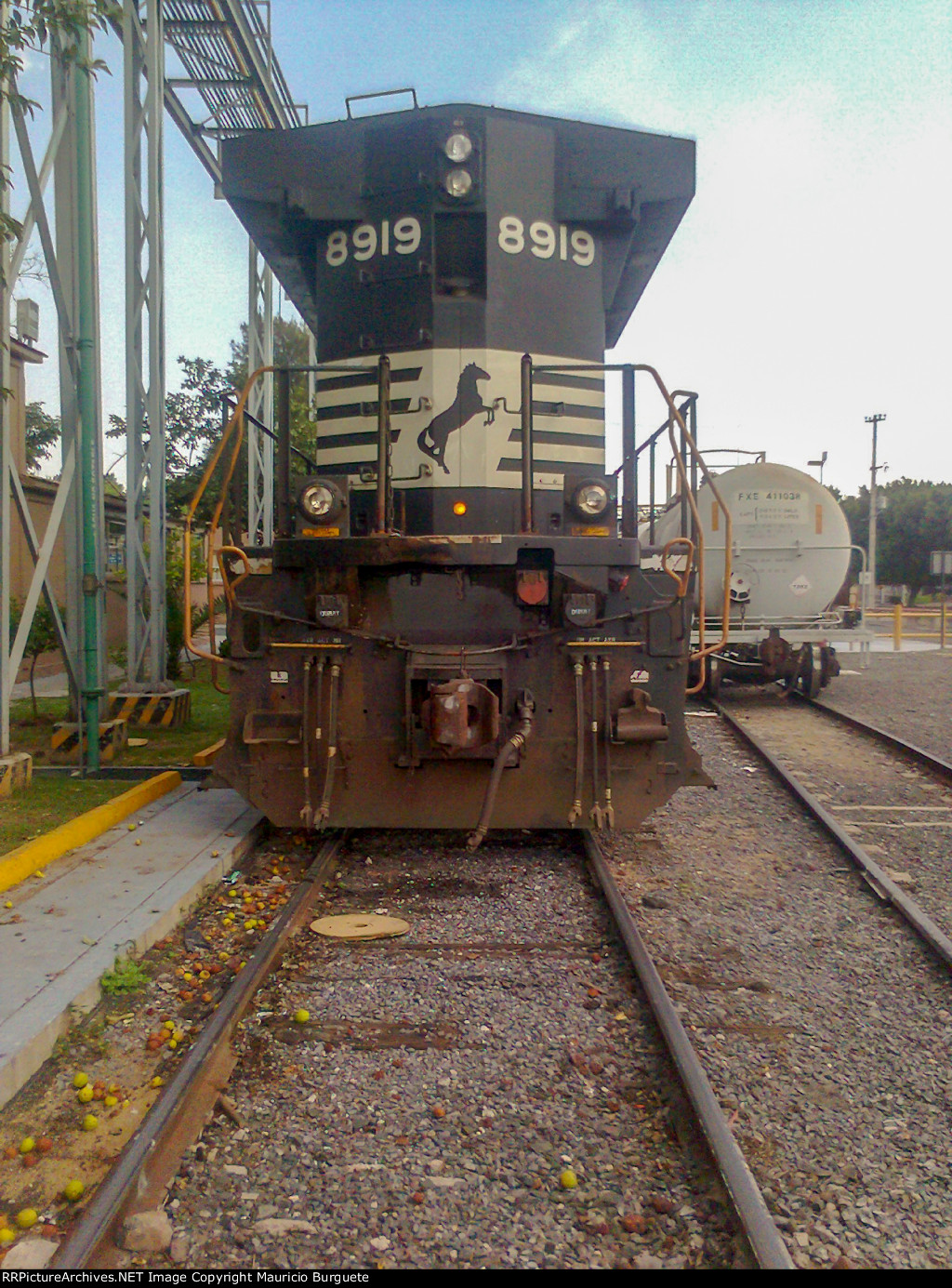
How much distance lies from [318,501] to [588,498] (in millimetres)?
1409

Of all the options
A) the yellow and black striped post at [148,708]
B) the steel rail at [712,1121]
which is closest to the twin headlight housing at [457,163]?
the steel rail at [712,1121]

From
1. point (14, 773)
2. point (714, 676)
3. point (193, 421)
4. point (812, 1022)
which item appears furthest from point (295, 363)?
point (812, 1022)

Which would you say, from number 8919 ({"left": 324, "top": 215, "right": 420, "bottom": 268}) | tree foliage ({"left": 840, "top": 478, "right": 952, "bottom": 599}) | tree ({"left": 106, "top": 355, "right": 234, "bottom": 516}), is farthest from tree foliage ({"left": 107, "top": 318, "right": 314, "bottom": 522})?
tree foliage ({"left": 840, "top": 478, "right": 952, "bottom": 599})

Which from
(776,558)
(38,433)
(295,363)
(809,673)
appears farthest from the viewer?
(38,433)

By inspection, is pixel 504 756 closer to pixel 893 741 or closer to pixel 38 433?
pixel 893 741

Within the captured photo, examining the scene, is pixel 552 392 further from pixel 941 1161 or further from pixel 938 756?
pixel 938 756

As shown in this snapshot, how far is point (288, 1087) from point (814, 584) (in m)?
11.0

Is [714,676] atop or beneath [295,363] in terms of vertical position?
beneath

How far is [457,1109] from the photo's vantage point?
8.98ft

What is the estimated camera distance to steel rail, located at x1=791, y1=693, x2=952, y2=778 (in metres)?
7.81

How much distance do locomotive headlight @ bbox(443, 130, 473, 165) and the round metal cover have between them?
4.09 meters

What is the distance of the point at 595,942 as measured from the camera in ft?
12.9

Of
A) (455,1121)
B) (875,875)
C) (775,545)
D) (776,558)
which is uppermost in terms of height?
(775,545)

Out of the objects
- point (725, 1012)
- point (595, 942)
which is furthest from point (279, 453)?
point (725, 1012)
